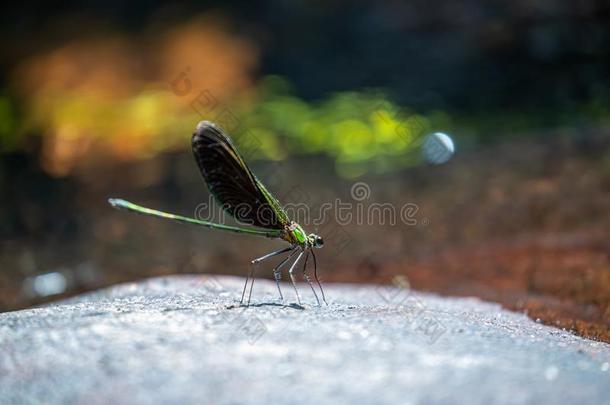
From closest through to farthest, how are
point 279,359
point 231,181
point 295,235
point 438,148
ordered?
point 279,359
point 231,181
point 295,235
point 438,148

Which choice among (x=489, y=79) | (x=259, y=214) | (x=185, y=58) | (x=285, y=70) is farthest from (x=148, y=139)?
(x=259, y=214)

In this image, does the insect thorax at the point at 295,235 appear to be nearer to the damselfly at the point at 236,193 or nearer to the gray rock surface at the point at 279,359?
the damselfly at the point at 236,193

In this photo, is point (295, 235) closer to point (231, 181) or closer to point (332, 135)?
Answer: point (231, 181)

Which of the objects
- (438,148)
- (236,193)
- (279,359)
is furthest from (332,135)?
(279,359)

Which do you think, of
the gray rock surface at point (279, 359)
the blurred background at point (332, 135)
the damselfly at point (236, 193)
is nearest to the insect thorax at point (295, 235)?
Result: the damselfly at point (236, 193)

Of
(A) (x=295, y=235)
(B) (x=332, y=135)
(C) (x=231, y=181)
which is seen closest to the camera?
(C) (x=231, y=181)

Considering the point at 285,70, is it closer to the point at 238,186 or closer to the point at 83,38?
the point at 83,38

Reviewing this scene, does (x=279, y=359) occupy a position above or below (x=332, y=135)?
below
